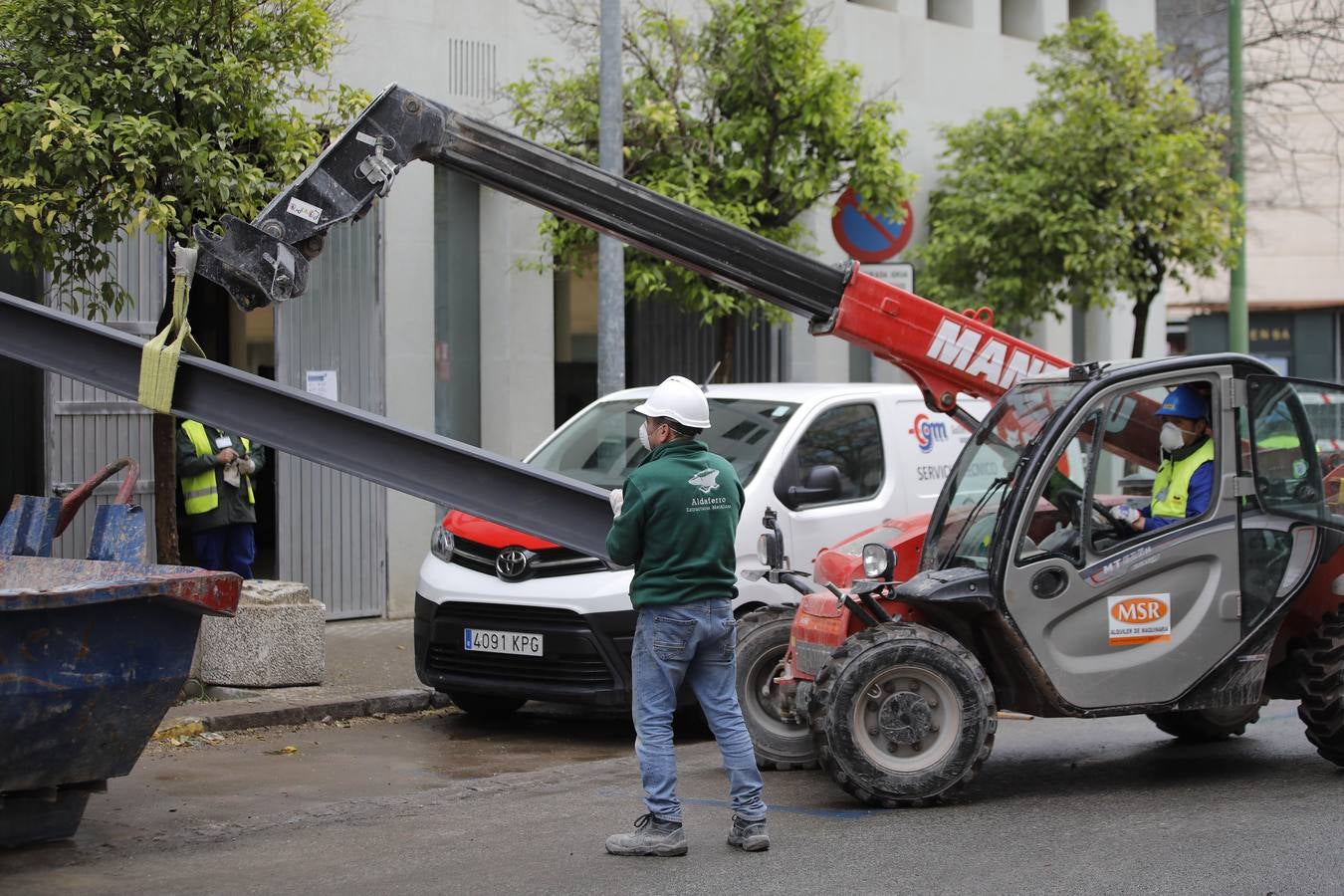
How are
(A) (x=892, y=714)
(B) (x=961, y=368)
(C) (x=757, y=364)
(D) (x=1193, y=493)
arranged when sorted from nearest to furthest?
(A) (x=892, y=714)
(D) (x=1193, y=493)
(B) (x=961, y=368)
(C) (x=757, y=364)

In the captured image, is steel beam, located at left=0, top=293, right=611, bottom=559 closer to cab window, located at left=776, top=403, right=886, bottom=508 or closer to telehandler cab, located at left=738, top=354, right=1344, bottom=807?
telehandler cab, located at left=738, top=354, right=1344, bottom=807

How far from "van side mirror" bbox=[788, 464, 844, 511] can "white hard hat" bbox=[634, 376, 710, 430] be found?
2.80 meters

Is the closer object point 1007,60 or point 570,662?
point 570,662

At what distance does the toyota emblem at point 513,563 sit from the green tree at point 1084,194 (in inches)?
330

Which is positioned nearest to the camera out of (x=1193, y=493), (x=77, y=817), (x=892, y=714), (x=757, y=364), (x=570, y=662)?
(x=77, y=817)

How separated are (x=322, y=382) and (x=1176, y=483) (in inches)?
284

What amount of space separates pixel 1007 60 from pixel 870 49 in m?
2.33

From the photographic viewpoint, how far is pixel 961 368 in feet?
25.7

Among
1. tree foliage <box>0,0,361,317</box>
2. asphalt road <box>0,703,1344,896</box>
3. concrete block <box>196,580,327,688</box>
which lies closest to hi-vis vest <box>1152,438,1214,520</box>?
asphalt road <box>0,703,1344,896</box>

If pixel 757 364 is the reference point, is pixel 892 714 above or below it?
below

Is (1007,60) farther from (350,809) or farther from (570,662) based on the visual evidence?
(350,809)

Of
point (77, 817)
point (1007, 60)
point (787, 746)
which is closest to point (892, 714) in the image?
point (787, 746)

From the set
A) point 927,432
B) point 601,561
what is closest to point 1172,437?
point 927,432

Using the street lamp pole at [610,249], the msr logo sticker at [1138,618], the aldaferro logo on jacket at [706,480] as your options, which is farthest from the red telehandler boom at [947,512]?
the street lamp pole at [610,249]
